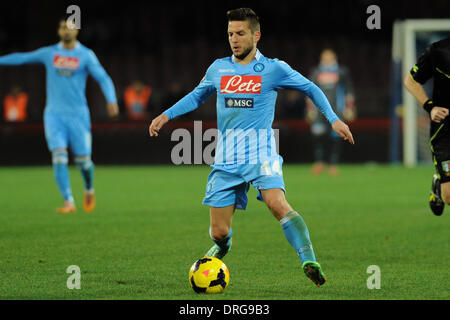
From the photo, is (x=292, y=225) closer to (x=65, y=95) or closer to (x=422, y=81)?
(x=422, y=81)

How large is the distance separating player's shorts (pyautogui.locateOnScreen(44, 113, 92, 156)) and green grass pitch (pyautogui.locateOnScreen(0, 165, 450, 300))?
84 centimetres

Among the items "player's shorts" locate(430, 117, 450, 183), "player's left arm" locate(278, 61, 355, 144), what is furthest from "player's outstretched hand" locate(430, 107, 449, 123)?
"player's left arm" locate(278, 61, 355, 144)

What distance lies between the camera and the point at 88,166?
467 inches

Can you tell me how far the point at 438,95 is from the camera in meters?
7.51

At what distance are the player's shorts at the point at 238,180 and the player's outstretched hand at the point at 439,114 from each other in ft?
4.58

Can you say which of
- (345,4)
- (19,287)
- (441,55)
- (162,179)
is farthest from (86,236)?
(345,4)

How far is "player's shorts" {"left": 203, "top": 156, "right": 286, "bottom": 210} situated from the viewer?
21.4ft

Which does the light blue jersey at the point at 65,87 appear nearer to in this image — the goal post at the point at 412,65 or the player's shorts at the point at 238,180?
the player's shorts at the point at 238,180

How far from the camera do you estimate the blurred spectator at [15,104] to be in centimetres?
2302

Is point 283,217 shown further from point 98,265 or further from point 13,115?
point 13,115

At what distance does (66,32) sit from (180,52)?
1321cm

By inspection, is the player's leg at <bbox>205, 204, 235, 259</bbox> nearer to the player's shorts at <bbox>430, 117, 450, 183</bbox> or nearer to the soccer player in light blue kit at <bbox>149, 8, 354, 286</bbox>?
the soccer player in light blue kit at <bbox>149, 8, 354, 286</bbox>

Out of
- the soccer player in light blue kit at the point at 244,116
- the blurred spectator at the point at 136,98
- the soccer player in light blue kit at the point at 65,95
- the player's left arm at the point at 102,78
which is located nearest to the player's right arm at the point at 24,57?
the soccer player in light blue kit at the point at 65,95

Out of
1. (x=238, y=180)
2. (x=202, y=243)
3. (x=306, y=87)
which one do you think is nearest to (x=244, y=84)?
(x=306, y=87)
